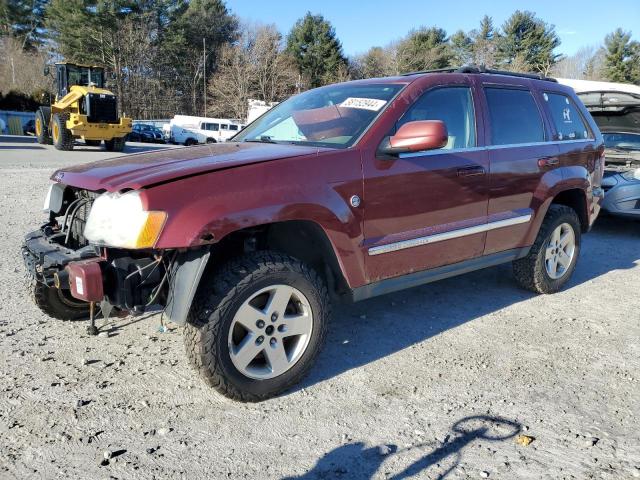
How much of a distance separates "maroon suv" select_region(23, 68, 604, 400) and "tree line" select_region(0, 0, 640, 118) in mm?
44115

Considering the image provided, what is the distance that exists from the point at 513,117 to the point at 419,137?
1.60 metres

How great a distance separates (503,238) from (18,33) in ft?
204

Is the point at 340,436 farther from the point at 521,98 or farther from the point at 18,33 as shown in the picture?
the point at 18,33

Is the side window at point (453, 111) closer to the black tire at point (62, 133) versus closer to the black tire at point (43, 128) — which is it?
the black tire at point (62, 133)

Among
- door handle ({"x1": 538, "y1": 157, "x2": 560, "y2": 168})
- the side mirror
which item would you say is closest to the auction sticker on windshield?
the side mirror

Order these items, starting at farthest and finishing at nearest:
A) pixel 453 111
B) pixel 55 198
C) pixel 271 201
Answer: pixel 453 111 → pixel 55 198 → pixel 271 201

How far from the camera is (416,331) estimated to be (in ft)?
12.8

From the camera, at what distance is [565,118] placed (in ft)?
15.8

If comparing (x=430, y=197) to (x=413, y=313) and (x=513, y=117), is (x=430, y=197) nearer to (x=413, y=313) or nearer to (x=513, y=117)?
(x=413, y=313)

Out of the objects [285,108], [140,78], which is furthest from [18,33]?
[285,108]

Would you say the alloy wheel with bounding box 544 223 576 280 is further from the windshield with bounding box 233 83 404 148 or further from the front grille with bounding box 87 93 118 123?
the front grille with bounding box 87 93 118 123

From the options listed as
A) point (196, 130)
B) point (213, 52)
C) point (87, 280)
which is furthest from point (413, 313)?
point (213, 52)

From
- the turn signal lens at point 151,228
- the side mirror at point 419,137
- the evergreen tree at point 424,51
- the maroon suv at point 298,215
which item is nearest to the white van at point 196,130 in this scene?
the evergreen tree at point 424,51

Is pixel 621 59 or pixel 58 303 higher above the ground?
pixel 621 59
